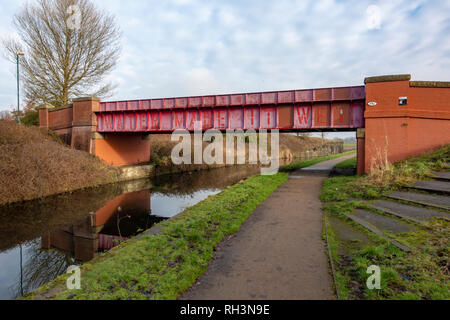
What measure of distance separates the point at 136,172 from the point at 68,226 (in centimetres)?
1261

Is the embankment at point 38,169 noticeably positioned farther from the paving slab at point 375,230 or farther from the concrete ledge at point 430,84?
the concrete ledge at point 430,84

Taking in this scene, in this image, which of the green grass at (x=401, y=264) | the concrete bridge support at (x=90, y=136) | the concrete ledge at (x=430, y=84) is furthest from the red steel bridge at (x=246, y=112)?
the green grass at (x=401, y=264)

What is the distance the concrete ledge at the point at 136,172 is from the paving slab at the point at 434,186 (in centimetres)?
1845

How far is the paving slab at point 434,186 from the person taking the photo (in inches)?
301

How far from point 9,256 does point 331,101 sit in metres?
16.0


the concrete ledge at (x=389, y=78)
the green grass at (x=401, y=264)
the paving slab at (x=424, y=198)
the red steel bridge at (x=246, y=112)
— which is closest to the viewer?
the green grass at (x=401, y=264)

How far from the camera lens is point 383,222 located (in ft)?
20.9

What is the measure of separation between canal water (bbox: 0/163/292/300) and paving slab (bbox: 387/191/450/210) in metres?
8.37

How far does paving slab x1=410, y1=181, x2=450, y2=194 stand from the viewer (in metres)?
7.65

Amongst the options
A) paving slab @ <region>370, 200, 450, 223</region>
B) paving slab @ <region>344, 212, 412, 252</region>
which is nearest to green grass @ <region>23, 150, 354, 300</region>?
paving slab @ <region>344, 212, 412, 252</region>

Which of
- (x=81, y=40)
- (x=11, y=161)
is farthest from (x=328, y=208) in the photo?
(x=81, y=40)

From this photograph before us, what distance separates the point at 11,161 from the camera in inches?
512

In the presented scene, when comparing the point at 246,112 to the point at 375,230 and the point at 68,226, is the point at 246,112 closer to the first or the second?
the point at 68,226
